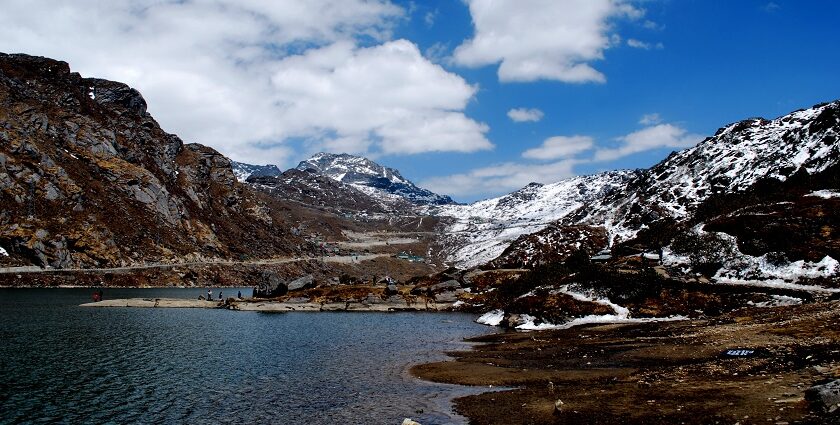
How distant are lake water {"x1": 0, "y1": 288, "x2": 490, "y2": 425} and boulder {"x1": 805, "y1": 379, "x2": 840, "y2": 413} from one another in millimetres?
14344

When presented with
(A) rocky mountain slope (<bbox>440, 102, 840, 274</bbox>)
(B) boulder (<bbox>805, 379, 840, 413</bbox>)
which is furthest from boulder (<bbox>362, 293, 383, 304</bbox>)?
(B) boulder (<bbox>805, 379, 840, 413</bbox>)

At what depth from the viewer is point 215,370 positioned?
128ft

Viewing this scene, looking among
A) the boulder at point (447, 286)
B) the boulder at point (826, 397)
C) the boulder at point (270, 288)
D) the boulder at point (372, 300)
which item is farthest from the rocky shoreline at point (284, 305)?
the boulder at point (826, 397)

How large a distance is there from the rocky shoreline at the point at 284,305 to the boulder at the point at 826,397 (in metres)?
77.3

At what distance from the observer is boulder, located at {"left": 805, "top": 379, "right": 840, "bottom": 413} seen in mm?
17109

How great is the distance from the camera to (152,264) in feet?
530

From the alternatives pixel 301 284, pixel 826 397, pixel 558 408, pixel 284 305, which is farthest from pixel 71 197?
pixel 826 397

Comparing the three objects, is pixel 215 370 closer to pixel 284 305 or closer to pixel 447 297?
pixel 284 305

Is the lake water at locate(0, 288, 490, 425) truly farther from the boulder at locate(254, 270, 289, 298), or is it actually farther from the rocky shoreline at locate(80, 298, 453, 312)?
the boulder at locate(254, 270, 289, 298)

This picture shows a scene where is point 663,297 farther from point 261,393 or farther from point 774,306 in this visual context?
point 261,393

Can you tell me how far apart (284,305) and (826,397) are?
298ft

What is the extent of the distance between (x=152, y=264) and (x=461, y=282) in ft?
332

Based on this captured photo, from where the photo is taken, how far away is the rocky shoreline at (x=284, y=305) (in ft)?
308

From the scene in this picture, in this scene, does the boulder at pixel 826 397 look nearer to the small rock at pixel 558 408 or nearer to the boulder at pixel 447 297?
the small rock at pixel 558 408
